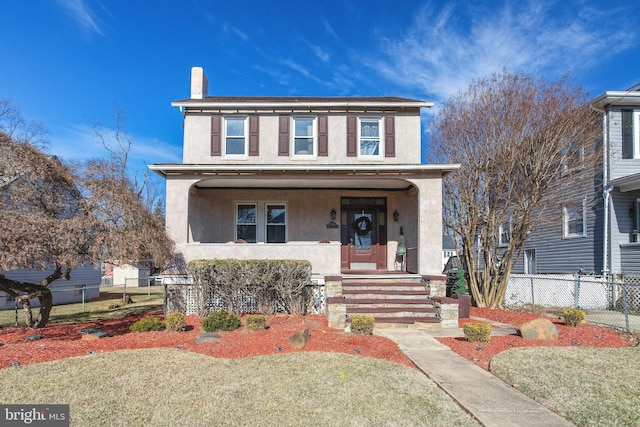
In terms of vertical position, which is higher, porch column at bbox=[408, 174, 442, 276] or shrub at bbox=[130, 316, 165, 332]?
porch column at bbox=[408, 174, 442, 276]

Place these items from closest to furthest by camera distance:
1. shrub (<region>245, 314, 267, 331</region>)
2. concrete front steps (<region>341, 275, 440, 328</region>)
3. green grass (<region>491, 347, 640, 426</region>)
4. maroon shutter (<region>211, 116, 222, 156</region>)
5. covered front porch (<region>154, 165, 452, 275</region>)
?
green grass (<region>491, 347, 640, 426</region>), shrub (<region>245, 314, 267, 331</region>), concrete front steps (<region>341, 275, 440, 328</region>), maroon shutter (<region>211, 116, 222, 156</region>), covered front porch (<region>154, 165, 452, 275</region>)

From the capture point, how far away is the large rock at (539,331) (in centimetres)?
800

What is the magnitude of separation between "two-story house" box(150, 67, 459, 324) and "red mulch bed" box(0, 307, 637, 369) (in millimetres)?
2970

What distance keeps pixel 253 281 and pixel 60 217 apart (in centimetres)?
450

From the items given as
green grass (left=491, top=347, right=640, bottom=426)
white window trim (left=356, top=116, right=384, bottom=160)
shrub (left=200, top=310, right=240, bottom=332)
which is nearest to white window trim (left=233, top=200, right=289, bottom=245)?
white window trim (left=356, top=116, right=384, bottom=160)

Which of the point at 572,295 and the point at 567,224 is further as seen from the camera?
the point at 567,224

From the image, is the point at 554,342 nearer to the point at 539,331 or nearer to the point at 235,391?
the point at 539,331

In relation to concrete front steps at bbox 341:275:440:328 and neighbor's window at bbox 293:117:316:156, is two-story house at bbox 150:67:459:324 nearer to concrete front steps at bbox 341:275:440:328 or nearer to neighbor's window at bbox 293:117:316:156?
neighbor's window at bbox 293:117:316:156

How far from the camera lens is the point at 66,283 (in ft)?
59.4


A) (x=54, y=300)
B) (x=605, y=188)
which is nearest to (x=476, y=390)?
(x=605, y=188)

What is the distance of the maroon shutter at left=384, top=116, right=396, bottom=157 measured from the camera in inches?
500

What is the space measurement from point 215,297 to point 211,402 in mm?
6184

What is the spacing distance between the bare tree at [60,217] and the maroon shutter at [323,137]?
5.66m

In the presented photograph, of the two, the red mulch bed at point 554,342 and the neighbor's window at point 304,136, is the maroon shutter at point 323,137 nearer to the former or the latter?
the neighbor's window at point 304,136
